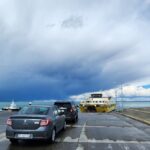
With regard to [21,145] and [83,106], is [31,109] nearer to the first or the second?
[21,145]

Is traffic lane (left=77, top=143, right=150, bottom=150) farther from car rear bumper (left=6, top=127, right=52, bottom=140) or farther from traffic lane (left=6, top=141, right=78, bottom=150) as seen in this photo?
car rear bumper (left=6, top=127, right=52, bottom=140)

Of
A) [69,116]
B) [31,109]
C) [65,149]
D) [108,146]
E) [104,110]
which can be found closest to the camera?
[65,149]

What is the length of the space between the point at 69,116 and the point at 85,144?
14.1 meters

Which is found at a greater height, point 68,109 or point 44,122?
point 68,109

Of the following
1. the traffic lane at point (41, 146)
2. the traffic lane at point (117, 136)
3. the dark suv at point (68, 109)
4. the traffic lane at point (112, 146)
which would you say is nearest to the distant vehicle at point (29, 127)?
the traffic lane at point (41, 146)

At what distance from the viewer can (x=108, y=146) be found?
13.4 meters

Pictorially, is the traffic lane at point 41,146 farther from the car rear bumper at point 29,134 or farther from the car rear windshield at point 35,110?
the car rear windshield at point 35,110

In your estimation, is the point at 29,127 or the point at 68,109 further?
the point at 68,109

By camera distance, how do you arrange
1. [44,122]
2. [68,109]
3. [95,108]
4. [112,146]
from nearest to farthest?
[112,146] → [44,122] → [68,109] → [95,108]

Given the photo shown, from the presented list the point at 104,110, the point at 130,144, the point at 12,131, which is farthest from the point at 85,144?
the point at 104,110

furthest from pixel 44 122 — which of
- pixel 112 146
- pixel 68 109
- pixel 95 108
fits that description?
pixel 95 108

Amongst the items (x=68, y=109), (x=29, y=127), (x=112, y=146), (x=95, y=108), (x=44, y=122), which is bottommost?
(x=112, y=146)

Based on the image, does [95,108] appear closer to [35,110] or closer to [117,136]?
[117,136]

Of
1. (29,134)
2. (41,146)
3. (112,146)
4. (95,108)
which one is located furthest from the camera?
(95,108)
